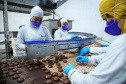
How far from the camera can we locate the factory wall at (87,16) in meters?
4.45

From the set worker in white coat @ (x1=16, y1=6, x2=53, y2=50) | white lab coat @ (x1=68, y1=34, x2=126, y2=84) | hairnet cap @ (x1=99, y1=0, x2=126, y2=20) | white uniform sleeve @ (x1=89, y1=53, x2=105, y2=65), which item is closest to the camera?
white lab coat @ (x1=68, y1=34, x2=126, y2=84)

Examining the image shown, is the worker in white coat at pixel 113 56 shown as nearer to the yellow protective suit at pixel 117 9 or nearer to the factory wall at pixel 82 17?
the yellow protective suit at pixel 117 9

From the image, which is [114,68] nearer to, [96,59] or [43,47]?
[96,59]

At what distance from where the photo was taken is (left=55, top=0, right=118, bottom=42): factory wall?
4.45 meters

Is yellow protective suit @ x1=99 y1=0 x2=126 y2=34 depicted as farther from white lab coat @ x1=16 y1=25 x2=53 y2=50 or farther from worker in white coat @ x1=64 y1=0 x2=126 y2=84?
white lab coat @ x1=16 y1=25 x2=53 y2=50

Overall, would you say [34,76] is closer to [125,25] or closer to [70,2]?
[125,25]

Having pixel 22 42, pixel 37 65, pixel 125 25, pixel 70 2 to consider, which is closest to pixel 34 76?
pixel 37 65

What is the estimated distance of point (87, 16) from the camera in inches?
195

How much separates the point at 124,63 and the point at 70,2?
A: 5.95 meters

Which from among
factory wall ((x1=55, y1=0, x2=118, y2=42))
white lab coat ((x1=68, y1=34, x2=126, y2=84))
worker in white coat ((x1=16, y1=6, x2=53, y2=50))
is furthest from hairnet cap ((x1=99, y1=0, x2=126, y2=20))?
factory wall ((x1=55, y1=0, x2=118, y2=42))

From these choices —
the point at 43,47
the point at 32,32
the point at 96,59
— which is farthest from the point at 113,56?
the point at 32,32

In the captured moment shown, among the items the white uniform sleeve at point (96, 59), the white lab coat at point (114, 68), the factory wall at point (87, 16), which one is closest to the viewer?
the white lab coat at point (114, 68)

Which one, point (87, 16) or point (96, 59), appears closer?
point (96, 59)

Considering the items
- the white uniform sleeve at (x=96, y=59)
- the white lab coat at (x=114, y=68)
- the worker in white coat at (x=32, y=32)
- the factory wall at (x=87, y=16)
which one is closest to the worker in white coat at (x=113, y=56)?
the white lab coat at (x=114, y=68)
